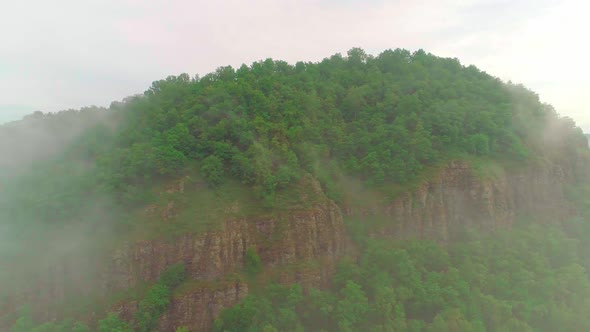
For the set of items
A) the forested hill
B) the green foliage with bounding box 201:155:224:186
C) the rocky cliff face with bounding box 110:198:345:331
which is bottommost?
the rocky cliff face with bounding box 110:198:345:331

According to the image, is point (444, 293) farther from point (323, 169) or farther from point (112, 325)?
point (112, 325)

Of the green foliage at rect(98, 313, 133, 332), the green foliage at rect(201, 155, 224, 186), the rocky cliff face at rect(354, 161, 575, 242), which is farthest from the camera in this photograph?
the rocky cliff face at rect(354, 161, 575, 242)

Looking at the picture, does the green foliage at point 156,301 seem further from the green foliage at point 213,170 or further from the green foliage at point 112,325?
the green foliage at point 213,170

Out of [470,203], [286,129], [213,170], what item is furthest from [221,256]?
[470,203]

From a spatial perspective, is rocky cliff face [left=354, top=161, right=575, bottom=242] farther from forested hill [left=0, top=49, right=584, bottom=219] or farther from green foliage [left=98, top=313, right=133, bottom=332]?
green foliage [left=98, top=313, right=133, bottom=332]

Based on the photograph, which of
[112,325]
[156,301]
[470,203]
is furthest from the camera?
[470,203]

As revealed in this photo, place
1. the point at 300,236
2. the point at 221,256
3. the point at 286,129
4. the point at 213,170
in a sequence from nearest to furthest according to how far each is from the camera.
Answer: the point at 221,256
the point at 300,236
the point at 213,170
the point at 286,129

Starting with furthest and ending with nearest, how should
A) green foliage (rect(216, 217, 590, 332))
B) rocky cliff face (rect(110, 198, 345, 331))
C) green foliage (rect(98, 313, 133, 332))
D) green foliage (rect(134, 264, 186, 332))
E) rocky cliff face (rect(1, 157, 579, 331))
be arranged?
1. green foliage (rect(216, 217, 590, 332))
2. rocky cliff face (rect(1, 157, 579, 331))
3. rocky cliff face (rect(110, 198, 345, 331))
4. green foliage (rect(134, 264, 186, 332))
5. green foliage (rect(98, 313, 133, 332))

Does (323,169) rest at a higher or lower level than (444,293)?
higher

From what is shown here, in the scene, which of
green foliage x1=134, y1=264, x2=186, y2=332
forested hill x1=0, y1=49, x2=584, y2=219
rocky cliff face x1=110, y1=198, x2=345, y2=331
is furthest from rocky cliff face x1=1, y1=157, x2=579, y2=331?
forested hill x1=0, y1=49, x2=584, y2=219
